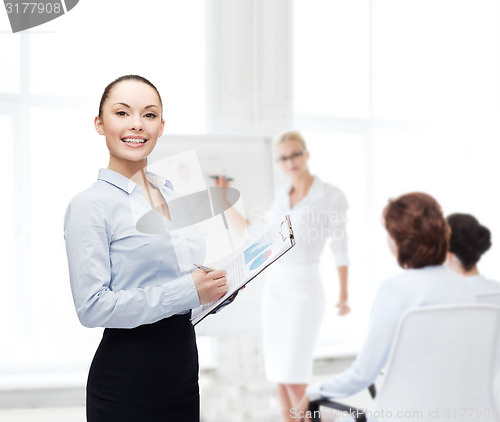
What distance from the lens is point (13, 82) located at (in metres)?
2.88

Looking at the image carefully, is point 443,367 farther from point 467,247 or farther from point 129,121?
point 129,121

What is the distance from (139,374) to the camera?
4.06 ft

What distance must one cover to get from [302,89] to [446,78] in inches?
40.2

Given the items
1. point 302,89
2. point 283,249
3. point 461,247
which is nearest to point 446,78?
point 302,89

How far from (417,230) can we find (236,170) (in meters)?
1.26

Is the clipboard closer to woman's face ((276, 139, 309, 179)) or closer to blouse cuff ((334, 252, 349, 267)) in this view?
woman's face ((276, 139, 309, 179))

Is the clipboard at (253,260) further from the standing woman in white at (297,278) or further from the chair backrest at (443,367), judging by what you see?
the standing woman in white at (297,278)

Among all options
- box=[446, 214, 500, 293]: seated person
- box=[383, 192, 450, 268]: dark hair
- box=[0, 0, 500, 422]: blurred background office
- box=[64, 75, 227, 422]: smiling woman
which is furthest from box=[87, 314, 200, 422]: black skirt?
box=[0, 0, 500, 422]: blurred background office

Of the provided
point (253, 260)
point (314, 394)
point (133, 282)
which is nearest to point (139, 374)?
point (133, 282)

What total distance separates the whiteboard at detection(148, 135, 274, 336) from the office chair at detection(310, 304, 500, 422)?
136 centimetres

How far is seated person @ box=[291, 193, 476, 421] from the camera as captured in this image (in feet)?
5.61

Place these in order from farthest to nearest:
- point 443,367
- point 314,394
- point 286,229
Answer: point 314,394, point 443,367, point 286,229

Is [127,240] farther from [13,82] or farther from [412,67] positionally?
[412,67]

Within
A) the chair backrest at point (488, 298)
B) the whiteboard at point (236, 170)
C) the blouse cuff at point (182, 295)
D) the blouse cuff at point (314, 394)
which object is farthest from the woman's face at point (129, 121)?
the whiteboard at point (236, 170)
